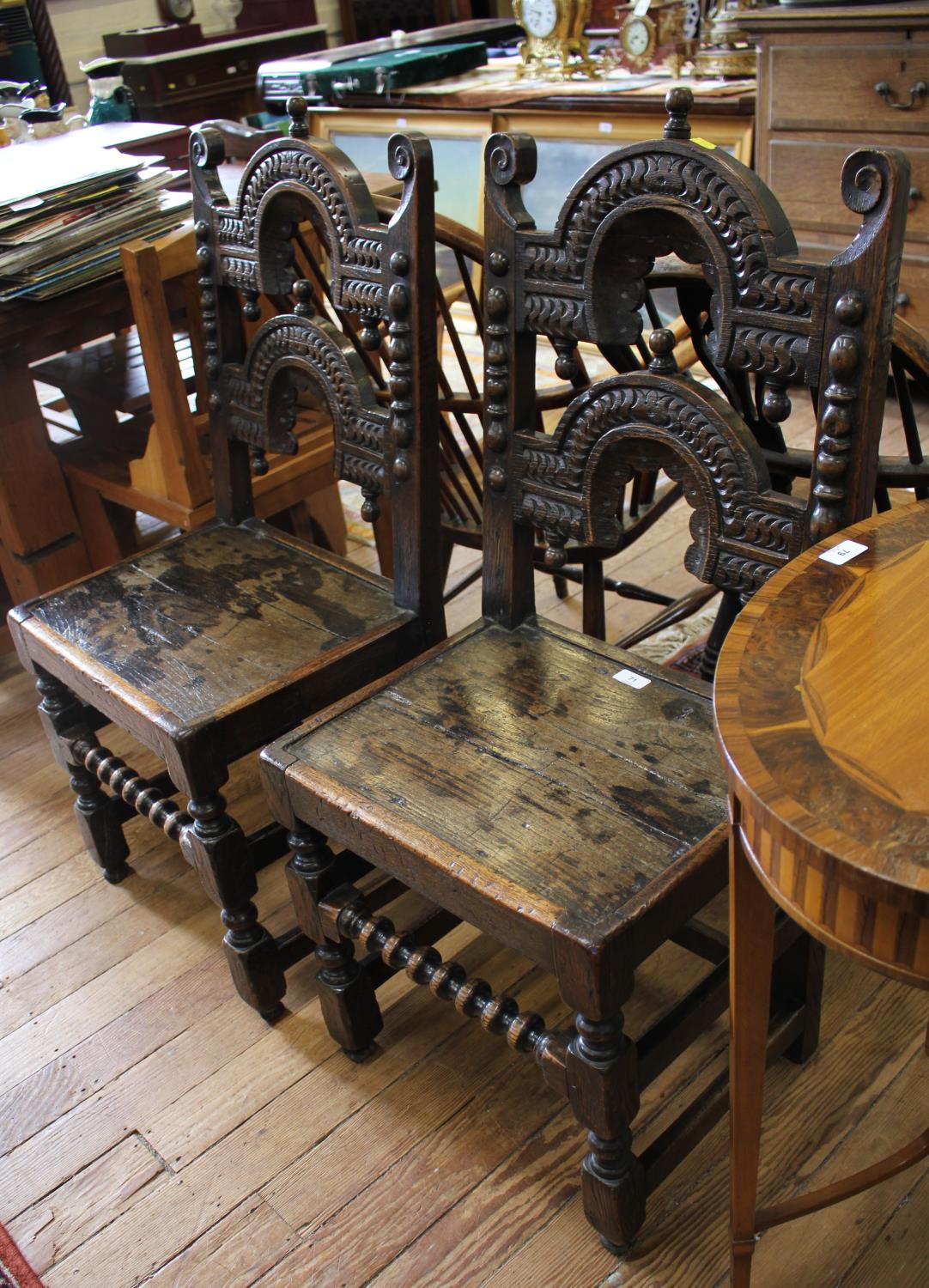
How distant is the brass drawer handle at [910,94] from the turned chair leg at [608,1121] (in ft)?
8.26

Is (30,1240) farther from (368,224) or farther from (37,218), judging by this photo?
(37,218)

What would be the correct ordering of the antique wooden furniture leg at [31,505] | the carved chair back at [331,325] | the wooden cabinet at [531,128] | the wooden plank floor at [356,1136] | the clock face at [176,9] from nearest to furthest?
the wooden plank floor at [356,1136], the carved chair back at [331,325], the antique wooden furniture leg at [31,505], the wooden cabinet at [531,128], the clock face at [176,9]

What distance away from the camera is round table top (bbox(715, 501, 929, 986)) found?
0.68 m

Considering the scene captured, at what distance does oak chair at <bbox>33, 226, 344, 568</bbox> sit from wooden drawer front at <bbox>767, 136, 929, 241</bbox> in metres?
1.60

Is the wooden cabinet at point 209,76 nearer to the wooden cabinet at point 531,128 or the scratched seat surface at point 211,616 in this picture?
the wooden cabinet at point 531,128

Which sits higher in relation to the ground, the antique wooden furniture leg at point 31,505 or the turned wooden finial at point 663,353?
the turned wooden finial at point 663,353

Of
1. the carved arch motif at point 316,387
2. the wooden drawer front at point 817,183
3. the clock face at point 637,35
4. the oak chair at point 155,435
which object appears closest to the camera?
the carved arch motif at point 316,387

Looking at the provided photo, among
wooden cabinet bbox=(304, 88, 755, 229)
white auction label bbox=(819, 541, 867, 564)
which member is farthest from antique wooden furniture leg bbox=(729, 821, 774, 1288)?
wooden cabinet bbox=(304, 88, 755, 229)

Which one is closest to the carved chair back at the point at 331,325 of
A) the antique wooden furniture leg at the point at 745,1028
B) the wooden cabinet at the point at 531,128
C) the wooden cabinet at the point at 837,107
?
the antique wooden furniture leg at the point at 745,1028

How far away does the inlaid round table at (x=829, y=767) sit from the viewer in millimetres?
687

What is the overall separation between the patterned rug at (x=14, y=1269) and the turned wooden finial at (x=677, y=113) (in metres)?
1.36

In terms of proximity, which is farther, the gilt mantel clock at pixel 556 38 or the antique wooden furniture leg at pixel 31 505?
the gilt mantel clock at pixel 556 38

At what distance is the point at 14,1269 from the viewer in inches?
50.5

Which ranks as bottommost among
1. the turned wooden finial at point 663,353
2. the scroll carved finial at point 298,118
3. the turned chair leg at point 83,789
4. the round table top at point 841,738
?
the turned chair leg at point 83,789
